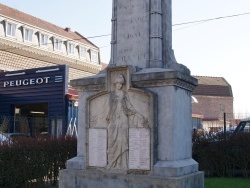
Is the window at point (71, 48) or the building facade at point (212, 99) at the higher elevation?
the window at point (71, 48)

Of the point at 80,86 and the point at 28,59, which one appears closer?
the point at 80,86

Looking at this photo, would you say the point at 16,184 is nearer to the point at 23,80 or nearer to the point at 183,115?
the point at 183,115

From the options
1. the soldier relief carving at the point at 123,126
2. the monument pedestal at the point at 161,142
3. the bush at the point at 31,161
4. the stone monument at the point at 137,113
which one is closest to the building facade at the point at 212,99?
A: the bush at the point at 31,161

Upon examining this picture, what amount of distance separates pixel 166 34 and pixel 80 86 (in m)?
1.83

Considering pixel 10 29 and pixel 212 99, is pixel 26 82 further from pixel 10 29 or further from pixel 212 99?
pixel 212 99

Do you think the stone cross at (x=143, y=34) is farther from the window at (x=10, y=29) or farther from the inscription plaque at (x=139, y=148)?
the window at (x=10, y=29)

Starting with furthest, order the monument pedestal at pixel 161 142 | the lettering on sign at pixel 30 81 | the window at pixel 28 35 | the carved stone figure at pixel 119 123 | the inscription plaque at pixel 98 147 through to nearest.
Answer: the window at pixel 28 35, the lettering on sign at pixel 30 81, the inscription plaque at pixel 98 147, the carved stone figure at pixel 119 123, the monument pedestal at pixel 161 142

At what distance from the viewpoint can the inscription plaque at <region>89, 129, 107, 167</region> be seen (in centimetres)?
681

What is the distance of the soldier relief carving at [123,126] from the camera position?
641 cm

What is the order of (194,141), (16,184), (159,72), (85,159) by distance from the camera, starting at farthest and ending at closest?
(194,141), (16,184), (85,159), (159,72)

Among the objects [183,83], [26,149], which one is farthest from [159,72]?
[26,149]

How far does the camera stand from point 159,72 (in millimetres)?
6379

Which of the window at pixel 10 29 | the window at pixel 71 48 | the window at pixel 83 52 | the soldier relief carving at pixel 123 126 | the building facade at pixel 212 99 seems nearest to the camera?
the soldier relief carving at pixel 123 126

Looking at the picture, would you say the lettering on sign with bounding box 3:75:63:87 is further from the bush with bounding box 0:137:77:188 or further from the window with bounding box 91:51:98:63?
the window with bounding box 91:51:98:63
